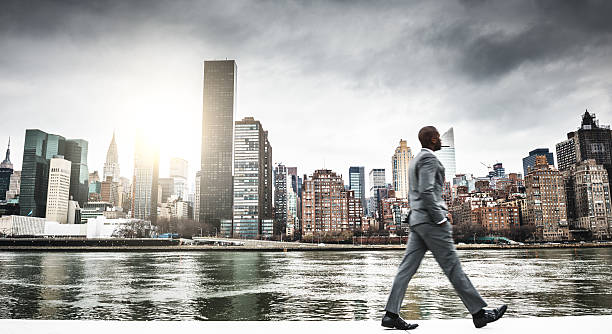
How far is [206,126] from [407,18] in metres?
162

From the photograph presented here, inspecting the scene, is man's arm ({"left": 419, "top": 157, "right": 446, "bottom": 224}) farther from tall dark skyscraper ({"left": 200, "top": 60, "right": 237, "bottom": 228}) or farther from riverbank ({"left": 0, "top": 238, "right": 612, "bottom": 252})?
tall dark skyscraper ({"left": 200, "top": 60, "right": 237, "bottom": 228})

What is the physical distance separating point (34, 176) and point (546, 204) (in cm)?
19633

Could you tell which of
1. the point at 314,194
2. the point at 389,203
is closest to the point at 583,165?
the point at 389,203

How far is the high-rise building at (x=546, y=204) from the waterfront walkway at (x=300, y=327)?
430 ft

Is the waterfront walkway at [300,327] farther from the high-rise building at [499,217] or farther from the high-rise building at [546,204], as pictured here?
the high-rise building at [499,217]

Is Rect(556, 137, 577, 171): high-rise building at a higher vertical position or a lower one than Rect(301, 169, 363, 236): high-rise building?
higher

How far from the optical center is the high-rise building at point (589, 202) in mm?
124562

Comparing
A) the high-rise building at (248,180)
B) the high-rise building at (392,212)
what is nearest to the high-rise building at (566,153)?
the high-rise building at (392,212)

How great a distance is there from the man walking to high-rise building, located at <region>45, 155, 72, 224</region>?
7845 inches

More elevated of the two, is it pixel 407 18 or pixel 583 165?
pixel 583 165

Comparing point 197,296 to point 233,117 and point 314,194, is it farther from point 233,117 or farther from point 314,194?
point 233,117

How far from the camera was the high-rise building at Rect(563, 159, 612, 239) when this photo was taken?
409 ft

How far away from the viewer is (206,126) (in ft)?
565

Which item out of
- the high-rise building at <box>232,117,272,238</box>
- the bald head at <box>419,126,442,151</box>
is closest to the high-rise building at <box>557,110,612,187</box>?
the high-rise building at <box>232,117,272,238</box>
